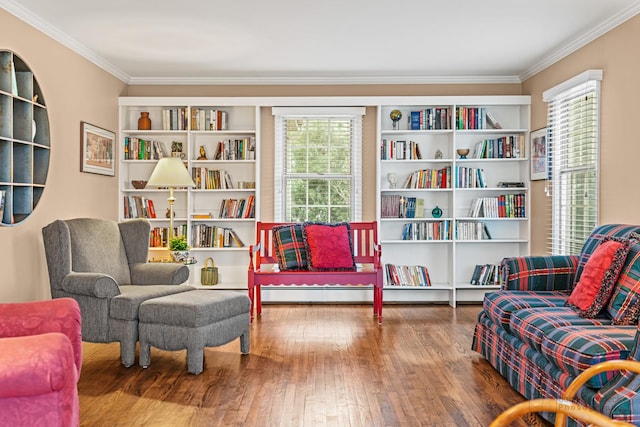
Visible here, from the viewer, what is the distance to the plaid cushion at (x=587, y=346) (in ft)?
8.63

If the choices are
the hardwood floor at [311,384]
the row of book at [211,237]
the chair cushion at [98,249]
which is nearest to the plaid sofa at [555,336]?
the hardwood floor at [311,384]

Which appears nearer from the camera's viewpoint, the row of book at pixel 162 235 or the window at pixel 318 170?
the row of book at pixel 162 235

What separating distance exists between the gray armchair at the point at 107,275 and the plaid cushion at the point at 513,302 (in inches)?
90.2

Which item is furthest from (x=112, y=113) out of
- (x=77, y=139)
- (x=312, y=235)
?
(x=312, y=235)

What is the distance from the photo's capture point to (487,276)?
6.57 meters

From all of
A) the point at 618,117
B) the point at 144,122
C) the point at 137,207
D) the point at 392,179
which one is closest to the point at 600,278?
the point at 618,117

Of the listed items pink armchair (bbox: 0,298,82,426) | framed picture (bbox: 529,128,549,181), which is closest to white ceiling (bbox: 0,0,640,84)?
framed picture (bbox: 529,128,549,181)

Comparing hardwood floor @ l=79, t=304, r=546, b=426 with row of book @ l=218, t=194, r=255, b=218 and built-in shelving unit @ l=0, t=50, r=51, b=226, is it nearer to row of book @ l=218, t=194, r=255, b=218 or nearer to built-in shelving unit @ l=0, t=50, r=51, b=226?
built-in shelving unit @ l=0, t=50, r=51, b=226

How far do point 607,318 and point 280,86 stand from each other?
451 centimetres

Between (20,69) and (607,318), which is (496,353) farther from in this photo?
(20,69)

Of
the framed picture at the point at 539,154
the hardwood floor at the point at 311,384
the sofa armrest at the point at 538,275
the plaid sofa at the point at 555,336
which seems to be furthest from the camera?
the framed picture at the point at 539,154

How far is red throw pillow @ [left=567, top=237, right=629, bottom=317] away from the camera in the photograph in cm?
330

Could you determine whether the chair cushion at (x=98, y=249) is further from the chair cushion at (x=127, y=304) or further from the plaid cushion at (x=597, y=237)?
the plaid cushion at (x=597, y=237)

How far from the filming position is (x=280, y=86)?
6.78 metres
